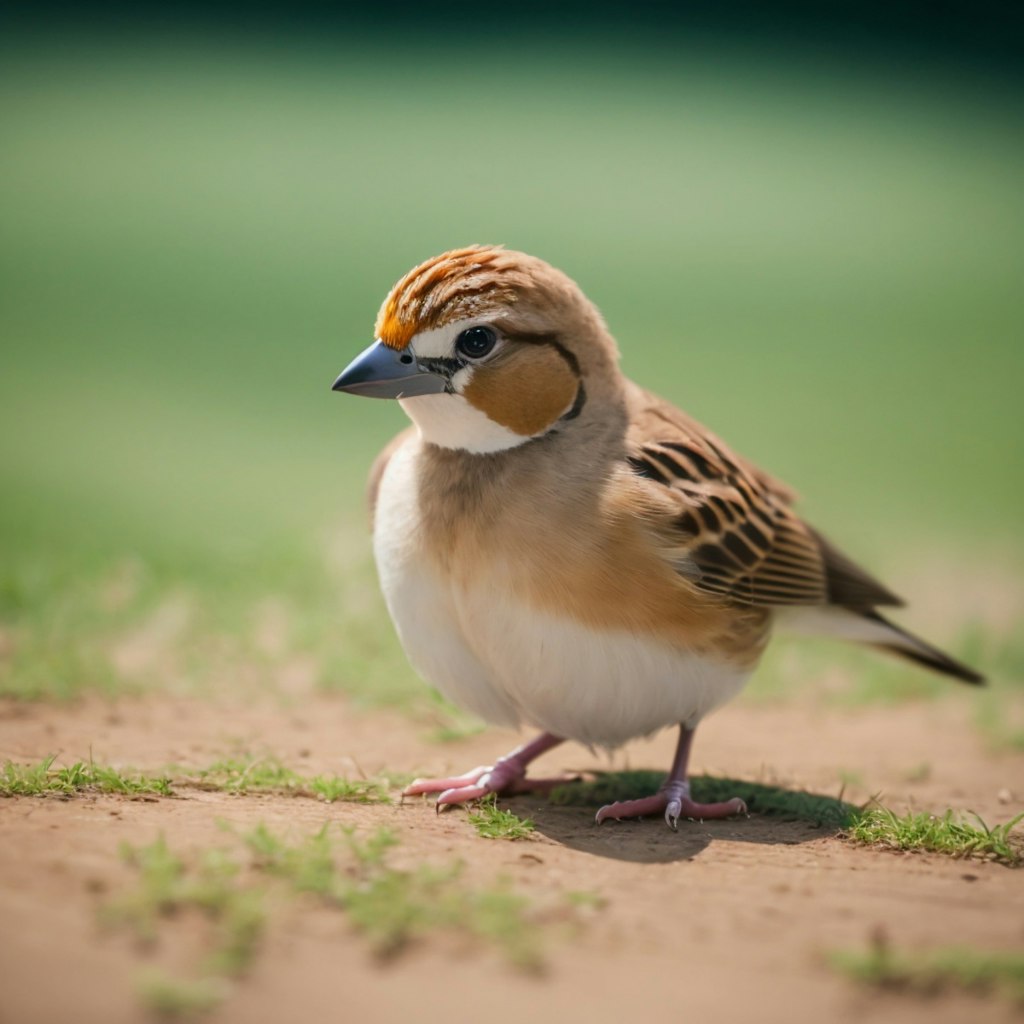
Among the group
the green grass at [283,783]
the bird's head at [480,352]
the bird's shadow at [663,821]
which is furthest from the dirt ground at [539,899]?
the bird's head at [480,352]

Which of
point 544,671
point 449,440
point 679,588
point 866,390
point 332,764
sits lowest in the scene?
point 332,764

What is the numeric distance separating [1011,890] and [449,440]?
259 cm

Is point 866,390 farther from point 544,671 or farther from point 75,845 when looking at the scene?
point 75,845

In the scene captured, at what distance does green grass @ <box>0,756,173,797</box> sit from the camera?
4.70 metres

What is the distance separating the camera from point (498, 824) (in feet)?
15.5

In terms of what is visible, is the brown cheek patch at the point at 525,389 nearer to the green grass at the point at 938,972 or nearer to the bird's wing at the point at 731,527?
the bird's wing at the point at 731,527

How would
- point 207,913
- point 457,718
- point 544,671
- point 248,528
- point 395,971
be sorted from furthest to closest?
1. point 248,528
2. point 457,718
3. point 544,671
4. point 207,913
5. point 395,971

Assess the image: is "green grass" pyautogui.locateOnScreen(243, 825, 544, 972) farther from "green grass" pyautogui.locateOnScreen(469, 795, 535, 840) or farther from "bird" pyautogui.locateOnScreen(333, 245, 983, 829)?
"bird" pyautogui.locateOnScreen(333, 245, 983, 829)

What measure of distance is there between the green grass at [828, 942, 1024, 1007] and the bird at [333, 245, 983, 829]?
166 centimetres

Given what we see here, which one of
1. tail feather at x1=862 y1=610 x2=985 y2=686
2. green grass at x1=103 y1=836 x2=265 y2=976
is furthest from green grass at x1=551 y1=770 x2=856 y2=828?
green grass at x1=103 y1=836 x2=265 y2=976

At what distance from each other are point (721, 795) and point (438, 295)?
2.52 meters

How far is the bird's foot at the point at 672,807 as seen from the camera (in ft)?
16.7

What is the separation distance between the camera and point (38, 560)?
30.0 feet

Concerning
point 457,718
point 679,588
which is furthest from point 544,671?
point 457,718
